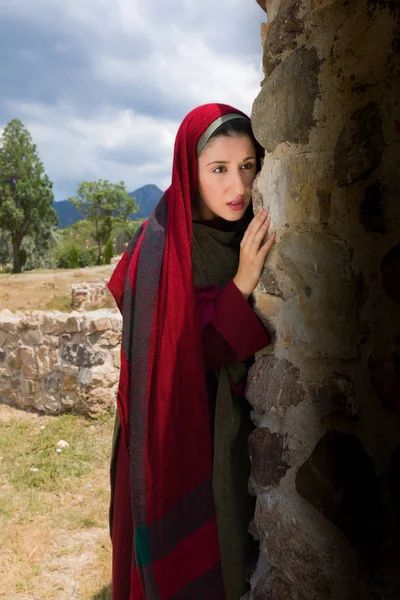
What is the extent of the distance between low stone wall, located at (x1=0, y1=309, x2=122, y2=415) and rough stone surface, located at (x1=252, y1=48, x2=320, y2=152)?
12.8 ft

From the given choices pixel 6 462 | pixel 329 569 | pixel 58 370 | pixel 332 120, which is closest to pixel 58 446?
pixel 6 462

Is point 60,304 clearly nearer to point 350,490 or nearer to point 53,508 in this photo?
point 53,508

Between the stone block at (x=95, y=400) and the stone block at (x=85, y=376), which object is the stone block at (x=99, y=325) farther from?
the stone block at (x=95, y=400)

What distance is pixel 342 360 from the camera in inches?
39.2

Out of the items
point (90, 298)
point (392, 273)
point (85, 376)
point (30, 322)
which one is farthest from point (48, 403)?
point (90, 298)

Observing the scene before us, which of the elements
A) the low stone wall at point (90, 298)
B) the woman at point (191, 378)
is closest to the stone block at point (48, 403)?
the woman at point (191, 378)

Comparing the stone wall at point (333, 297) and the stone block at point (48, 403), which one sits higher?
the stone wall at point (333, 297)

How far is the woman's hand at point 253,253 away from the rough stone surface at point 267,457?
1.17 ft

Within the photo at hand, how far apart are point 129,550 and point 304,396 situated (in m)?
0.85

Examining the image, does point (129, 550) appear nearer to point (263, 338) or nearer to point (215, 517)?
point (215, 517)

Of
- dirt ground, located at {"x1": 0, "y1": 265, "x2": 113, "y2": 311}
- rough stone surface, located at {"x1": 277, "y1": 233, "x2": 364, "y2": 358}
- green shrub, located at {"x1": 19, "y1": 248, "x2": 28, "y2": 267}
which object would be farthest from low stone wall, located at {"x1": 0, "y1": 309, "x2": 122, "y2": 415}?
green shrub, located at {"x1": 19, "y1": 248, "x2": 28, "y2": 267}

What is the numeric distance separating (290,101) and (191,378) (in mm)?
696

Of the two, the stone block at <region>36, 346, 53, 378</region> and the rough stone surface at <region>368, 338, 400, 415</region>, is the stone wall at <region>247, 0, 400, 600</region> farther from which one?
the stone block at <region>36, 346, 53, 378</region>

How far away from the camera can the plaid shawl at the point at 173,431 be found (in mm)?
1204
